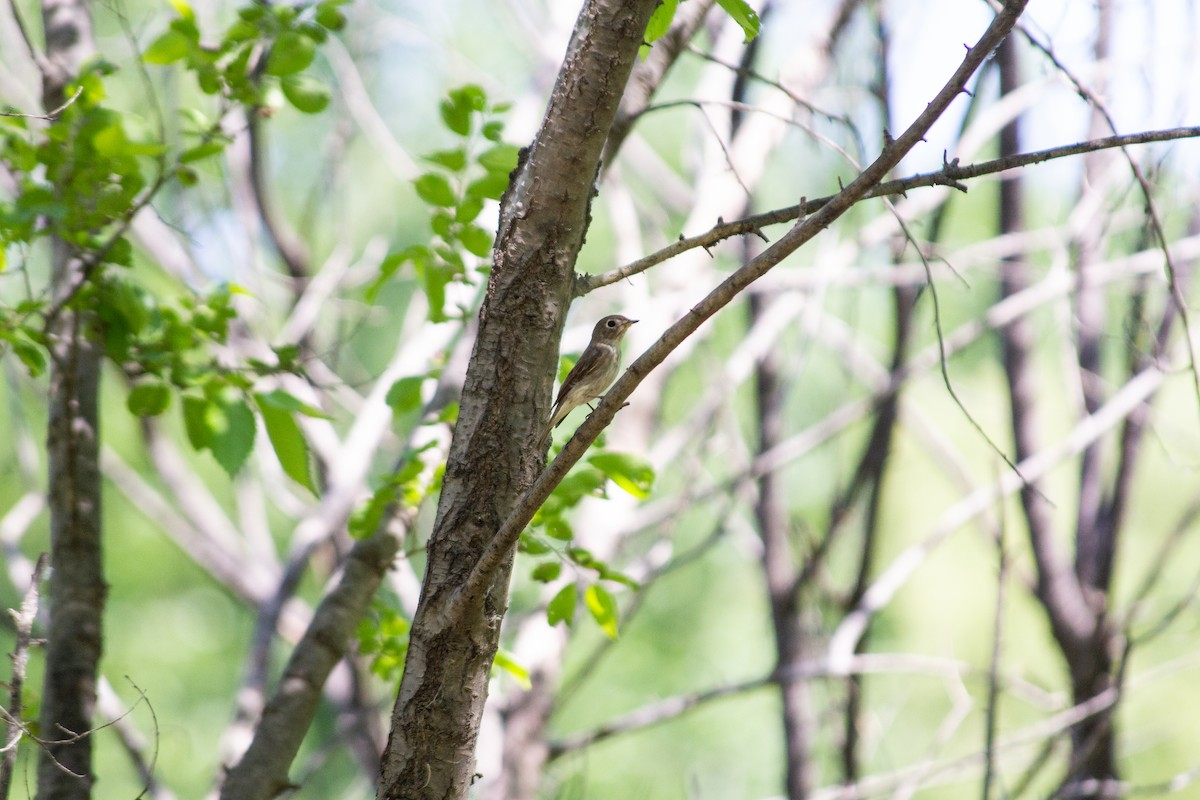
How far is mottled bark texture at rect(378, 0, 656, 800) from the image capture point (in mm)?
1960

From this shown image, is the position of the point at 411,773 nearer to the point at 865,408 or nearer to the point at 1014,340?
the point at 865,408

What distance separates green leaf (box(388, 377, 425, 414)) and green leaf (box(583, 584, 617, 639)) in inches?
29.6

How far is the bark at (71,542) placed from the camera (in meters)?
2.88

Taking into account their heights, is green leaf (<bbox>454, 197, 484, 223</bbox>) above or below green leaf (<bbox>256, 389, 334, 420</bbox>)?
above

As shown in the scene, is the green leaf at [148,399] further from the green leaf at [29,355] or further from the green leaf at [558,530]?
the green leaf at [558,530]

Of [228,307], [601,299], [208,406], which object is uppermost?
[601,299]

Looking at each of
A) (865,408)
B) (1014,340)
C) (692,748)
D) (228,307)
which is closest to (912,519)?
(692,748)

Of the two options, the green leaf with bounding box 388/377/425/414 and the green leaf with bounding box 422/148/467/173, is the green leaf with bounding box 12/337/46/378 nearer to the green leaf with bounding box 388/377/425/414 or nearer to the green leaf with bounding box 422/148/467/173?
the green leaf with bounding box 388/377/425/414

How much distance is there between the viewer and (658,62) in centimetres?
379

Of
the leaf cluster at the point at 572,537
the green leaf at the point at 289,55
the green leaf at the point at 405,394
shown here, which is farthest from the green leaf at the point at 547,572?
the green leaf at the point at 289,55

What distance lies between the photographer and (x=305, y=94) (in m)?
3.09

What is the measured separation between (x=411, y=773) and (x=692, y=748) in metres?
11.9

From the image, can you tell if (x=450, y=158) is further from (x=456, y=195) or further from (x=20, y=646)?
(x=20, y=646)

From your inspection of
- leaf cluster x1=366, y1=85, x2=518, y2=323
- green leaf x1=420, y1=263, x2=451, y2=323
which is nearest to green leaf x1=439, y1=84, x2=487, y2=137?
leaf cluster x1=366, y1=85, x2=518, y2=323
